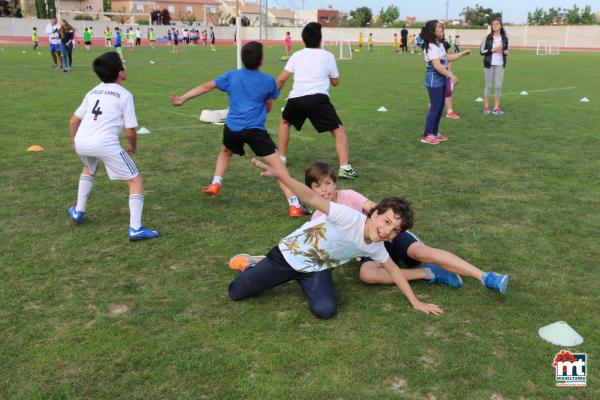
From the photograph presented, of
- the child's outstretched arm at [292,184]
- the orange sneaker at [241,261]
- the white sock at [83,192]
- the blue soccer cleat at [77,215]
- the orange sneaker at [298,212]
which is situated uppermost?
the child's outstretched arm at [292,184]

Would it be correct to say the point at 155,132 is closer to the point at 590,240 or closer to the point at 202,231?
the point at 202,231

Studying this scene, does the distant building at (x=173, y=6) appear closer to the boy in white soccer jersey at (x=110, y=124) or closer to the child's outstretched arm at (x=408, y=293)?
the boy in white soccer jersey at (x=110, y=124)

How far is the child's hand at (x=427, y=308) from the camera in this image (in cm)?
352

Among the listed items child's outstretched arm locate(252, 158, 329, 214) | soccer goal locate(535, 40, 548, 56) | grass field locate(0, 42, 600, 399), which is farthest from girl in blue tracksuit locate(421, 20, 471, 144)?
soccer goal locate(535, 40, 548, 56)

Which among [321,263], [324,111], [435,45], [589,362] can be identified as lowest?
[589,362]

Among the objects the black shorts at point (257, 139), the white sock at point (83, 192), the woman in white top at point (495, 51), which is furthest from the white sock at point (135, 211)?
the woman in white top at point (495, 51)

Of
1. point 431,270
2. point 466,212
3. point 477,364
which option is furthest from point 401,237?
point 466,212

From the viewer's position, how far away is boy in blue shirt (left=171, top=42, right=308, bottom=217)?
5.27 m

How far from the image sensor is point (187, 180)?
6.56 metres

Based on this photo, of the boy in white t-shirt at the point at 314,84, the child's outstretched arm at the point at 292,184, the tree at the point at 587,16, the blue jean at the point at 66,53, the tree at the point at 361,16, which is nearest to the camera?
the child's outstretched arm at the point at 292,184

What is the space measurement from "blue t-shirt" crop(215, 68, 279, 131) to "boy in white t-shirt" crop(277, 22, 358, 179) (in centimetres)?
99

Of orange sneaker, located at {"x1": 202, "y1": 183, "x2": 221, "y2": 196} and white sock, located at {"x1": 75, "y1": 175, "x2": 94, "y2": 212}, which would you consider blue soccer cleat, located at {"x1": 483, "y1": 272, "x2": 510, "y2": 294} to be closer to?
orange sneaker, located at {"x1": 202, "y1": 183, "x2": 221, "y2": 196}

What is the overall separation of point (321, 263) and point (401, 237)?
28.2 inches

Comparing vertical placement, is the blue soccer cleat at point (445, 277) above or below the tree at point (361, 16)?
below
